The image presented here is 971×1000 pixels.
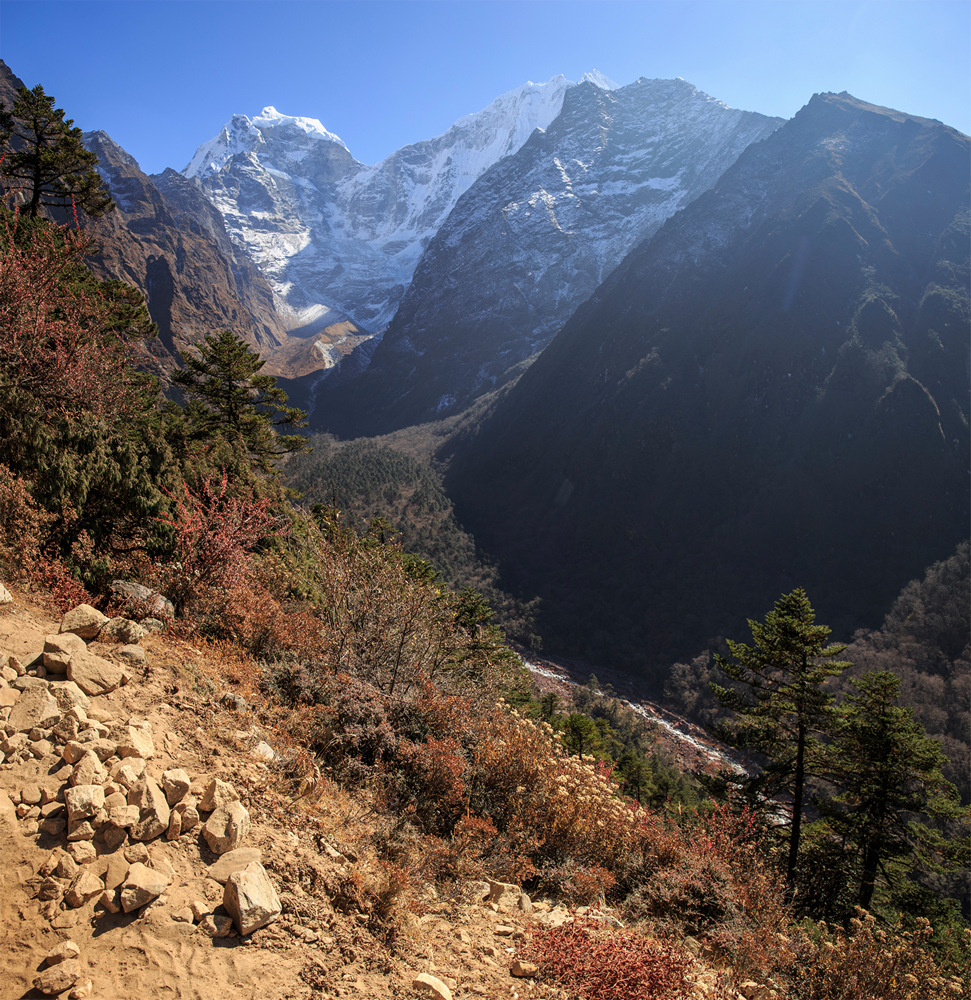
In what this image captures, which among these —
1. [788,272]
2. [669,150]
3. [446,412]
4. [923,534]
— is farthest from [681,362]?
[669,150]

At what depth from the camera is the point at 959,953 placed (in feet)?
22.5

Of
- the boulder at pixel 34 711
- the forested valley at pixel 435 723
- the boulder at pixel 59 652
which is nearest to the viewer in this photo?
the boulder at pixel 34 711

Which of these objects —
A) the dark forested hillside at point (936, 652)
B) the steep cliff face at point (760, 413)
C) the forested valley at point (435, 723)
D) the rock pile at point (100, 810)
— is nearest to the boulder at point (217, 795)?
the rock pile at point (100, 810)

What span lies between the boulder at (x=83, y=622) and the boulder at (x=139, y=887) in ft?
7.71

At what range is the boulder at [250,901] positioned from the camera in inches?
106

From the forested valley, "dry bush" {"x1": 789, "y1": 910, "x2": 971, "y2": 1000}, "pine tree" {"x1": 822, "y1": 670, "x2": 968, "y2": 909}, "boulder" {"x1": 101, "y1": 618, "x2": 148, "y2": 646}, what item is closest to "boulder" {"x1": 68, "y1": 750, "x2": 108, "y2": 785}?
the forested valley

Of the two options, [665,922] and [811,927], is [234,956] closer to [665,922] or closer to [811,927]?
[665,922]

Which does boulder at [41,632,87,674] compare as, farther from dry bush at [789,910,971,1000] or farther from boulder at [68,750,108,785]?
dry bush at [789,910,971,1000]

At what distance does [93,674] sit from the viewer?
380 cm

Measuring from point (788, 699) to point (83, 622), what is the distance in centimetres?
1229

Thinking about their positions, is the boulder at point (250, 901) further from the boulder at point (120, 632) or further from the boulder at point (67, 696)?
the boulder at point (120, 632)

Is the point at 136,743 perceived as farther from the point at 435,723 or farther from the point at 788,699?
the point at 788,699

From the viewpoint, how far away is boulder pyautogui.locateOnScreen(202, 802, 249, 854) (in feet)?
9.96

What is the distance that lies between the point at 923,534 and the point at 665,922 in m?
76.2
